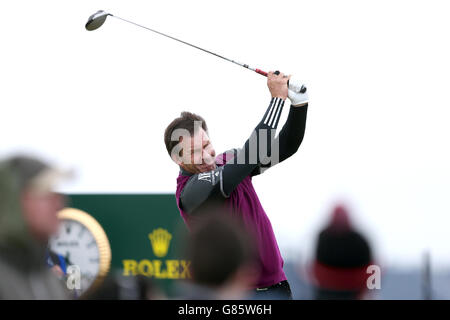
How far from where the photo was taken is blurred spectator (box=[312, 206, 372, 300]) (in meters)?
2.38

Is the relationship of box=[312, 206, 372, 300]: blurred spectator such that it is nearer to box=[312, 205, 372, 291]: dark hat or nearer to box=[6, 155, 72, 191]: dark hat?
box=[312, 205, 372, 291]: dark hat

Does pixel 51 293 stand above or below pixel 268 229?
below

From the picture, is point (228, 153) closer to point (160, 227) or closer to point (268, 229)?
point (268, 229)

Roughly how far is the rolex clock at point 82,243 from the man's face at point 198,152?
2318 millimetres

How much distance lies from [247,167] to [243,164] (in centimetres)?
2

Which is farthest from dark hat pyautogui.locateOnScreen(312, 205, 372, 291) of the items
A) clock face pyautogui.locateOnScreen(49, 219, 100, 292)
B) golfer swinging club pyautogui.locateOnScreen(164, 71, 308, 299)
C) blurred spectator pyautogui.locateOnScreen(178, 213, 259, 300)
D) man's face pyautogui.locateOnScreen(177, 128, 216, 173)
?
clock face pyautogui.locateOnScreen(49, 219, 100, 292)

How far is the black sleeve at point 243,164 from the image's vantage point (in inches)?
132

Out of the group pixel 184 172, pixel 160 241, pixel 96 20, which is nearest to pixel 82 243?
pixel 160 241

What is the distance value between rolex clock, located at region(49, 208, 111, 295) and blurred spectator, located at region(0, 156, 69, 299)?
147 inches

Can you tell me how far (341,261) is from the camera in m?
2.41

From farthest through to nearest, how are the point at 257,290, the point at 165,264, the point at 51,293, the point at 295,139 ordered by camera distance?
the point at 165,264 < the point at 295,139 < the point at 257,290 < the point at 51,293

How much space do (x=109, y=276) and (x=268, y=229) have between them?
1207 millimetres
